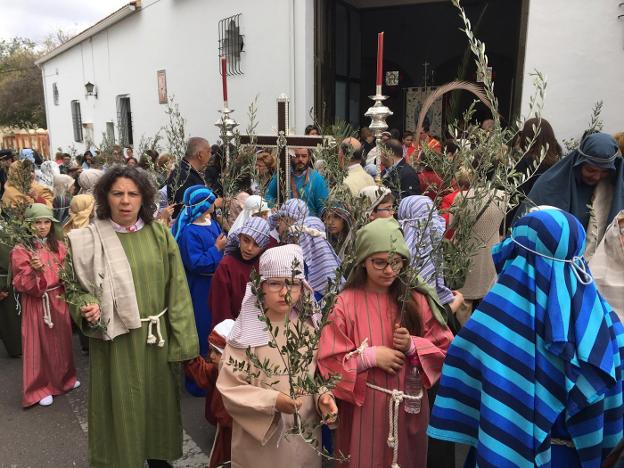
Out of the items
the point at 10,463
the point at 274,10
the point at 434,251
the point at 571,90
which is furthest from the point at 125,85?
the point at 434,251

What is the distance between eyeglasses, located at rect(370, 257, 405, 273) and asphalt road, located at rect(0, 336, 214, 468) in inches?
78.3

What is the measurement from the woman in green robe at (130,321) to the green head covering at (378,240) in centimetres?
118

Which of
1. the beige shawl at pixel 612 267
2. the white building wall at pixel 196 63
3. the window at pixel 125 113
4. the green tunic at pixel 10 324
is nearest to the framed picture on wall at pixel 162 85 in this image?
the white building wall at pixel 196 63

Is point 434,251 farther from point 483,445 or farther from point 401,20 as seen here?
point 401,20

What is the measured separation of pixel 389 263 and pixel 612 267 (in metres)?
1.74

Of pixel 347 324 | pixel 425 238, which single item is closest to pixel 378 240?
pixel 425 238

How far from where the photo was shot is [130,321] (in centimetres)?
278

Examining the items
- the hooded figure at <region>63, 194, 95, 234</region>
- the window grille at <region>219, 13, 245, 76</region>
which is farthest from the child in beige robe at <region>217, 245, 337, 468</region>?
the window grille at <region>219, 13, 245, 76</region>

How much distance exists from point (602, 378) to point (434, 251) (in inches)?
30.0

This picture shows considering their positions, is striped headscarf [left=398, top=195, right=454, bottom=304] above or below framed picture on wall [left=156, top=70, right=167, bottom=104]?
below

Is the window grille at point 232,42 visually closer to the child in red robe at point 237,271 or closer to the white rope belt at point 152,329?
the child in red robe at point 237,271

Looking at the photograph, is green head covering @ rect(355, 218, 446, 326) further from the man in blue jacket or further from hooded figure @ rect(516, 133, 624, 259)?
hooded figure @ rect(516, 133, 624, 259)

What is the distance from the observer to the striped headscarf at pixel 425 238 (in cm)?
219

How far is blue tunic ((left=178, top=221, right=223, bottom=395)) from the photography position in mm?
4129
